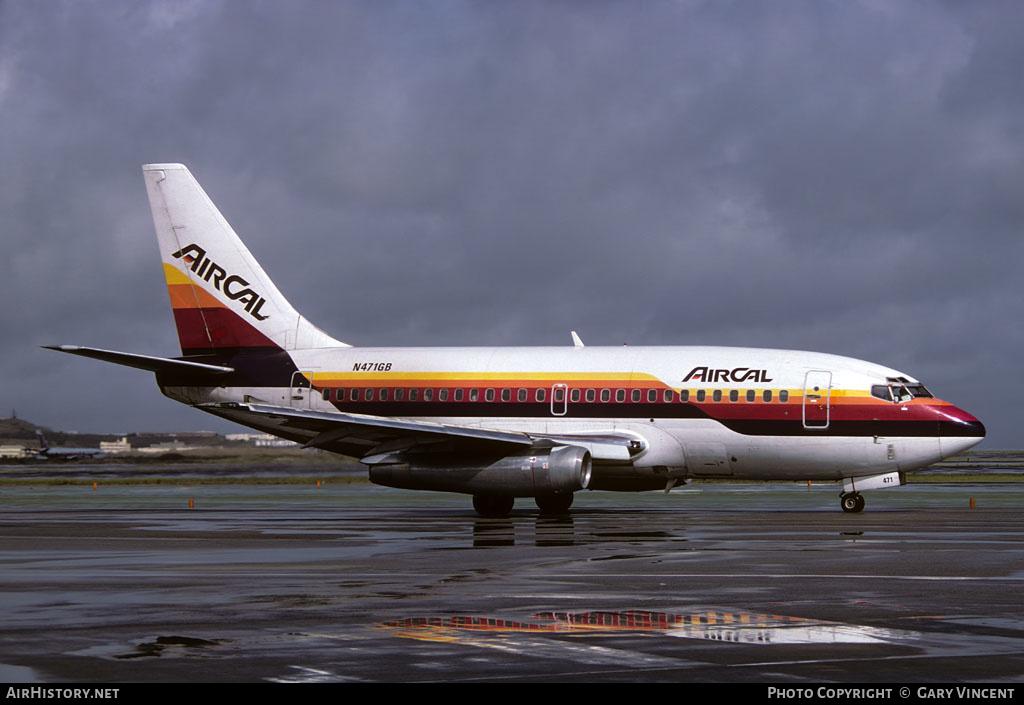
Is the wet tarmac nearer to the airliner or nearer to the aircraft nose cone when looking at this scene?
the aircraft nose cone

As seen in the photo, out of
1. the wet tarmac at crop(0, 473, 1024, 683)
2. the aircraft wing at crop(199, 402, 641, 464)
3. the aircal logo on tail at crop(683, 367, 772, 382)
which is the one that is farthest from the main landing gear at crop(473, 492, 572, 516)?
the aircal logo on tail at crop(683, 367, 772, 382)

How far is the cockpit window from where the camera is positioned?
34938 mm

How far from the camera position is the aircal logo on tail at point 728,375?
35719 millimetres

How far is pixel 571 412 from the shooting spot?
1460 inches

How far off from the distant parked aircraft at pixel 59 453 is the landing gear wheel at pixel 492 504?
97.2 m

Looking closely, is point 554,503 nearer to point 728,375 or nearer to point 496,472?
point 496,472

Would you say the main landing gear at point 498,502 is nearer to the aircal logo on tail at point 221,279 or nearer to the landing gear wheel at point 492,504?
the landing gear wheel at point 492,504

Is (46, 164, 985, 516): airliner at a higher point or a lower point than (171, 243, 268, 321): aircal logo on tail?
lower

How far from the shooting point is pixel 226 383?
4112 centimetres

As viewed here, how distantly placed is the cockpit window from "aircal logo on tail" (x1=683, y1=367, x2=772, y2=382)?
9.75 ft

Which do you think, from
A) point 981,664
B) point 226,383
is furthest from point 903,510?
point 981,664

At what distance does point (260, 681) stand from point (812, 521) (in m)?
23.3

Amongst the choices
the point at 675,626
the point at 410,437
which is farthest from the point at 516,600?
the point at 410,437

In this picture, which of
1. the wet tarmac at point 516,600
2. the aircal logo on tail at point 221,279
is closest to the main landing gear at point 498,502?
the wet tarmac at point 516,600
